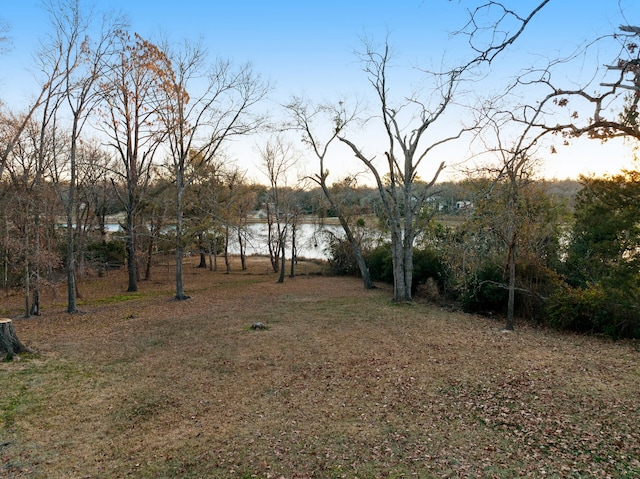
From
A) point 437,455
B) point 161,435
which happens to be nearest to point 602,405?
point 437,455

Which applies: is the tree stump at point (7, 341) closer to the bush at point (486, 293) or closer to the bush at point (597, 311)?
the bush at point (486, 293)

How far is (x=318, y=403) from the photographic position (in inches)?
264

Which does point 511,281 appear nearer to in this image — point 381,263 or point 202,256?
point 381,263

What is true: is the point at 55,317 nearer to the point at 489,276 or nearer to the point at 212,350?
the point at 212,350

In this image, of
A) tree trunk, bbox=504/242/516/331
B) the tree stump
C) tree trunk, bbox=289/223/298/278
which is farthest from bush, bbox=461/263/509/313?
the tree stump

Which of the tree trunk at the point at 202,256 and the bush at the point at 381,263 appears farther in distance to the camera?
the tree trunk at the point at 202,256

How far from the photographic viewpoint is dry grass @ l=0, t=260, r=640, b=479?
4.94 metres

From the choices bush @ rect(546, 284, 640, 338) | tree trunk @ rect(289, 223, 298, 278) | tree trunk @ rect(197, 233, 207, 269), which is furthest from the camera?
tree trunk @ rect(197, 233, 207, 269)

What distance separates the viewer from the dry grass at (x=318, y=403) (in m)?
4.94

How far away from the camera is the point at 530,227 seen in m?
12.9

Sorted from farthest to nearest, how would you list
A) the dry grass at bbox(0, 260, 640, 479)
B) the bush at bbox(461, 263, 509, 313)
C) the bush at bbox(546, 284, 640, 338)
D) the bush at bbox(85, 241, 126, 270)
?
the bush at bbox(85, 241, 126, 270) → the bush at bbox(461, 263, 509, 313) → the bush at bbox(546, 284, 640, 338) → the dry grass at bbox(0, 260, 640, 479)

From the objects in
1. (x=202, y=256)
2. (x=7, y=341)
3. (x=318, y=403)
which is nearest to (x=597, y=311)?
(x=318, y=403)

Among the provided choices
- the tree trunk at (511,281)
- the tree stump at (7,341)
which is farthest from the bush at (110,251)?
the tree trunk at (511,281)

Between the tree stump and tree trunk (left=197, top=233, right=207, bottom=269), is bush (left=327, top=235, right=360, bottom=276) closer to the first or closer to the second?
tree trunk (left=197, top=233, right=207, bottom=269)
